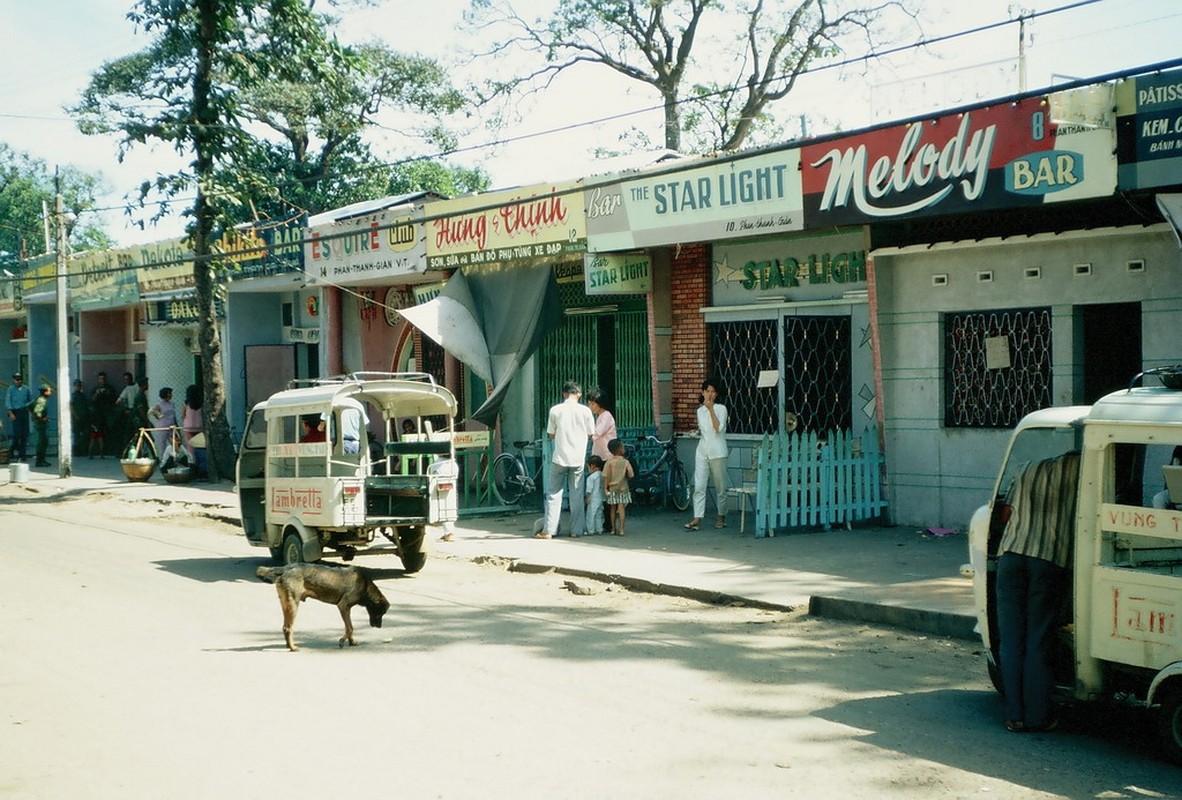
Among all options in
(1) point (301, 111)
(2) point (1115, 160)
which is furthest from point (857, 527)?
(1) point (301, 111)

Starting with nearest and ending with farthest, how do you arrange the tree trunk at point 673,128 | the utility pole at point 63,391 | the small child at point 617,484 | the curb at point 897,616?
the curb at point 897,616
the small child at point 617,484
the utility pole at point 63,391
the tree trunk at point 673,128

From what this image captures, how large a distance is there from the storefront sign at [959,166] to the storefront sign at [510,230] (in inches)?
165

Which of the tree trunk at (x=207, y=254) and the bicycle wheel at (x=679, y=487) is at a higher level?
the tree trunk at (x=207, y=254)

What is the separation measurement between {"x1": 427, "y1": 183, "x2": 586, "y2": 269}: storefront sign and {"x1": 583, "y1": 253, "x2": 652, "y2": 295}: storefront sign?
12.7 inches

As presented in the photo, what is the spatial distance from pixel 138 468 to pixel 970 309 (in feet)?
56.2

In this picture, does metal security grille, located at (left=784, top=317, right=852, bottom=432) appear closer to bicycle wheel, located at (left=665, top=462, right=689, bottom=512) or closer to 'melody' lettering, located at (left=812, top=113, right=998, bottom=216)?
bicycle wheel, located at (left=665, top=462, right=689, bottom=512)

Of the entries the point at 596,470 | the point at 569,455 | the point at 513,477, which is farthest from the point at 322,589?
the point at 513,477

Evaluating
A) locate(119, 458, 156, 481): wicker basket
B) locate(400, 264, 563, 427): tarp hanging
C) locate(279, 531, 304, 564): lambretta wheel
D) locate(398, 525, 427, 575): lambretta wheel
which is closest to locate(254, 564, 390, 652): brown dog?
locate(279, 531, 304, 564): lambretta wheel

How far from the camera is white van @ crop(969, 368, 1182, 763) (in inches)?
239

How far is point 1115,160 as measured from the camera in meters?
11.3

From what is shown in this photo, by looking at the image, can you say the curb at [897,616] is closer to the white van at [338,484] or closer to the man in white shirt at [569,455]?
the white van at [338,484]

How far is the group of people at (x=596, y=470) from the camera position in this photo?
15.0m

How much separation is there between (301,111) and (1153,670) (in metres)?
37.3

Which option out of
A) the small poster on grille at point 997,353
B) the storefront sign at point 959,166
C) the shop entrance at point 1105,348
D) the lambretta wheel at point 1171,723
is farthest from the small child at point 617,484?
the lambretta wheel at point 1171,723
